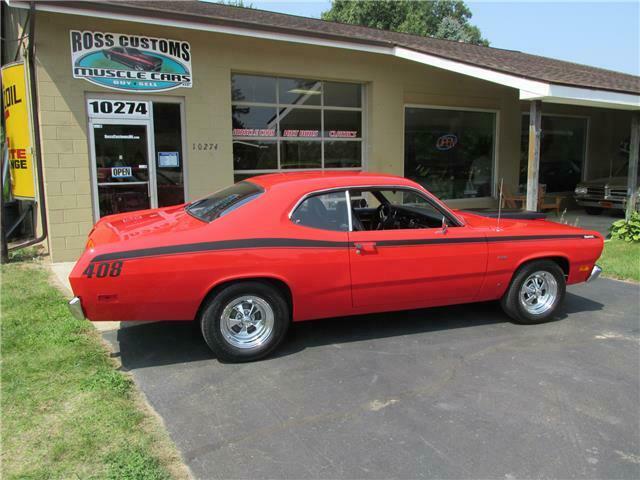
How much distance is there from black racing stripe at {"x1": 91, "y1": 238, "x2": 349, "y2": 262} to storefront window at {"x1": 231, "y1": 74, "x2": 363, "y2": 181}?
5937 millimetres

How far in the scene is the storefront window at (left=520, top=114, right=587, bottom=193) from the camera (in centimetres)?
1588

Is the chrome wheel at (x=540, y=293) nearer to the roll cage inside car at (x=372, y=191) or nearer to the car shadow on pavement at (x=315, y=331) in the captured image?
the car shadow on pavement at (x=315, y=331)

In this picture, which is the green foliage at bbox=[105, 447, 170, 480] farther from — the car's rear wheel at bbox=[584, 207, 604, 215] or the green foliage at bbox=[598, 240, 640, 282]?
the car's rear wheel at bbox=[584, 207, 604, 215]

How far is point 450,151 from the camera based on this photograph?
13273mm

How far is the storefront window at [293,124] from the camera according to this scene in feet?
32.8

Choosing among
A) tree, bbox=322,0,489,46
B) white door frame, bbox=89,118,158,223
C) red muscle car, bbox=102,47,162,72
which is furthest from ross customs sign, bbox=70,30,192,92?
tree, bbox=322,0,489,46

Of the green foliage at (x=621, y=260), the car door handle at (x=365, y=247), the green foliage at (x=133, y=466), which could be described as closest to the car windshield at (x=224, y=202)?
the car door handle at (x=365, y=247)

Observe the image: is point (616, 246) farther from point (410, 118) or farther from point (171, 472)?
point (171, 472)

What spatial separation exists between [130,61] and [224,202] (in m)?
4.96

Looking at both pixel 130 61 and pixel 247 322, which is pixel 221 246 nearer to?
pixel 247 322

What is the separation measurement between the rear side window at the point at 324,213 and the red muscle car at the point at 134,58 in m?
5.39

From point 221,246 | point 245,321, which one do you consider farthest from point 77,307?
point 245,321

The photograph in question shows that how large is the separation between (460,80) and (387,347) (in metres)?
9.72

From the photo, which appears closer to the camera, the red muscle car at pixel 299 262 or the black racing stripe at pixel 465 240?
the red muscle car at pixel 299 262
